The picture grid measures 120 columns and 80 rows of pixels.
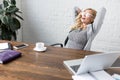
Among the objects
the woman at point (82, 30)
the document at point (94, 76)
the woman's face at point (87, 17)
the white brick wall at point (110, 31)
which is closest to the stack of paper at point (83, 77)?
the document at point (94, 76)

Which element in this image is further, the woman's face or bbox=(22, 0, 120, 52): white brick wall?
bbox=(22, 0, 120, 52): white brick wall

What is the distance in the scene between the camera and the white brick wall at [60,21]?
10.6 ft

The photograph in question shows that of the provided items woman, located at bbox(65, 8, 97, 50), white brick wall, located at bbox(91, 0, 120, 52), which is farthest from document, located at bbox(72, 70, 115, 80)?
white brick wall, located at bbox(91, 0, 120, 52)

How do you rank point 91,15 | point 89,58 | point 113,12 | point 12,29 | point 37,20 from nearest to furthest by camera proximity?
point 89,58 → point 91,15 → point 12,29 → point 113,12 → point 37,20

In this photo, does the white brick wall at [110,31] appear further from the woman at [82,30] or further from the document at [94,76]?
the document at [94,76]

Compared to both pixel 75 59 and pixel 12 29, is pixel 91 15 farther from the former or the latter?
pixel 12 29

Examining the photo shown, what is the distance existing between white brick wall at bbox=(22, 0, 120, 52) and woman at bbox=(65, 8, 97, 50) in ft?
3.41

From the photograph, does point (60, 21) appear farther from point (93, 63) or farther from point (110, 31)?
point (93, 63)

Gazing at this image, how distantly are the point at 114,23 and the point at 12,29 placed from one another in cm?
169

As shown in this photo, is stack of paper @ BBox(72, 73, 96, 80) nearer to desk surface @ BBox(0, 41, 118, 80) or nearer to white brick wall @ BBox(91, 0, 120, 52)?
desk surface @ BBox(0, 41, 118, 80)

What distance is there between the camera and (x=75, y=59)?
156 centimetres

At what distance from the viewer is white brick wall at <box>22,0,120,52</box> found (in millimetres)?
3229

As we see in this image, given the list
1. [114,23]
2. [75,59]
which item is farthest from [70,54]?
[114,23]

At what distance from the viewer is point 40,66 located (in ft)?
4.74
